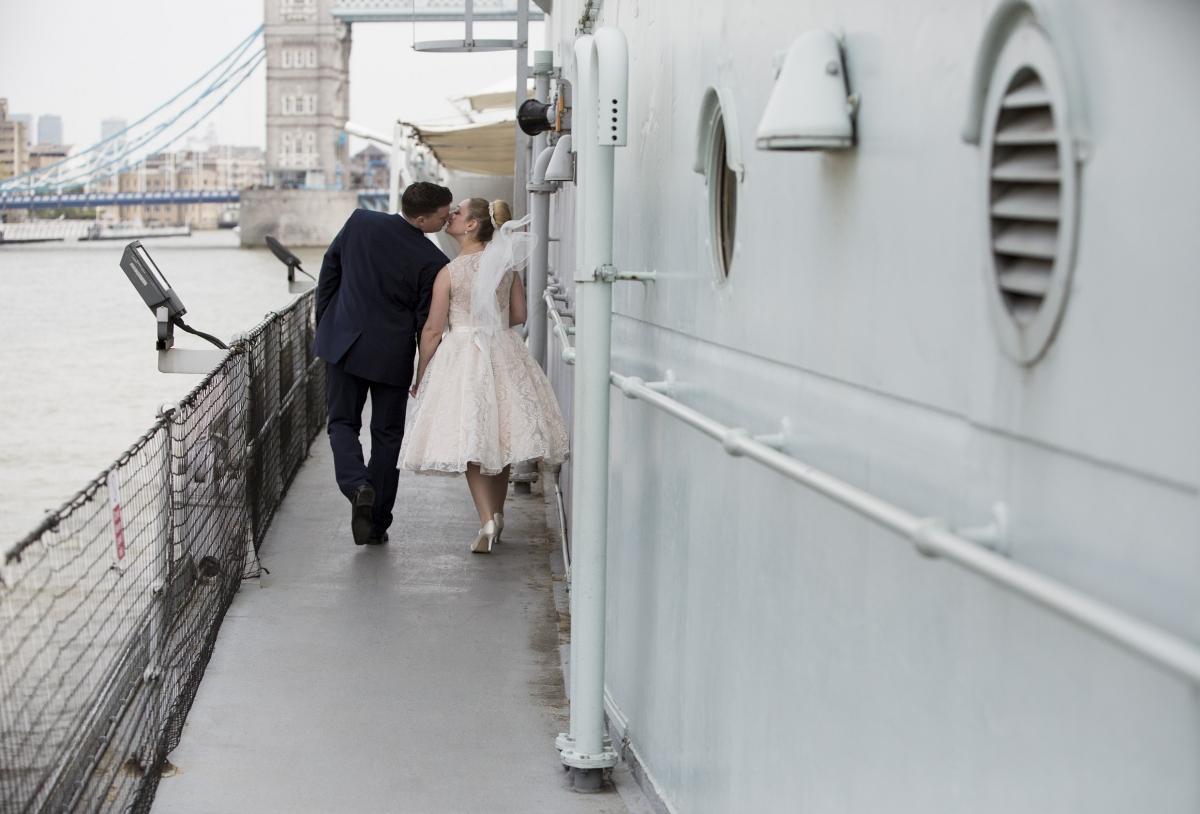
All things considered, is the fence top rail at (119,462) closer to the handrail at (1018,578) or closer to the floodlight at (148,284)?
the floodlight at (148,284)

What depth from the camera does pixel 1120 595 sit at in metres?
1.37

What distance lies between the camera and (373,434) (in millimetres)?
7129

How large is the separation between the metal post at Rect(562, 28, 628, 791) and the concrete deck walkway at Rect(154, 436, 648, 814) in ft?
1.42

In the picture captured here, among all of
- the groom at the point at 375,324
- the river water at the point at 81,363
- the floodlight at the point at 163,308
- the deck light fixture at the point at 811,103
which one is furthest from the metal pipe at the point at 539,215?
the deck light fixture at the point at 811,103

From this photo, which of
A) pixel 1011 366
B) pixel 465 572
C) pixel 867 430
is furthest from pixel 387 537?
pixel 1011 366

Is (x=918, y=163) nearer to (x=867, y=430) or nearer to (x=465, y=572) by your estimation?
(x=867, y=430)

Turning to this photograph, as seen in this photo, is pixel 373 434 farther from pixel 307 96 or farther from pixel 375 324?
pixel 307 96

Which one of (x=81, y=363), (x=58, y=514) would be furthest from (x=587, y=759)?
(x=81, y=363)

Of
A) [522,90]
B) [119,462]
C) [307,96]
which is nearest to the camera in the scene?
[119,462]

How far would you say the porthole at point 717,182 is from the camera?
3.11 metres

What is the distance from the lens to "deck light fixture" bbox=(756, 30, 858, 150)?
2.09m

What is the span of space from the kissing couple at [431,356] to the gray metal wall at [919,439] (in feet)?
10.4

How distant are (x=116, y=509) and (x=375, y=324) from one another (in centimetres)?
324

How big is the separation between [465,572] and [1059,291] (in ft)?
17.4
